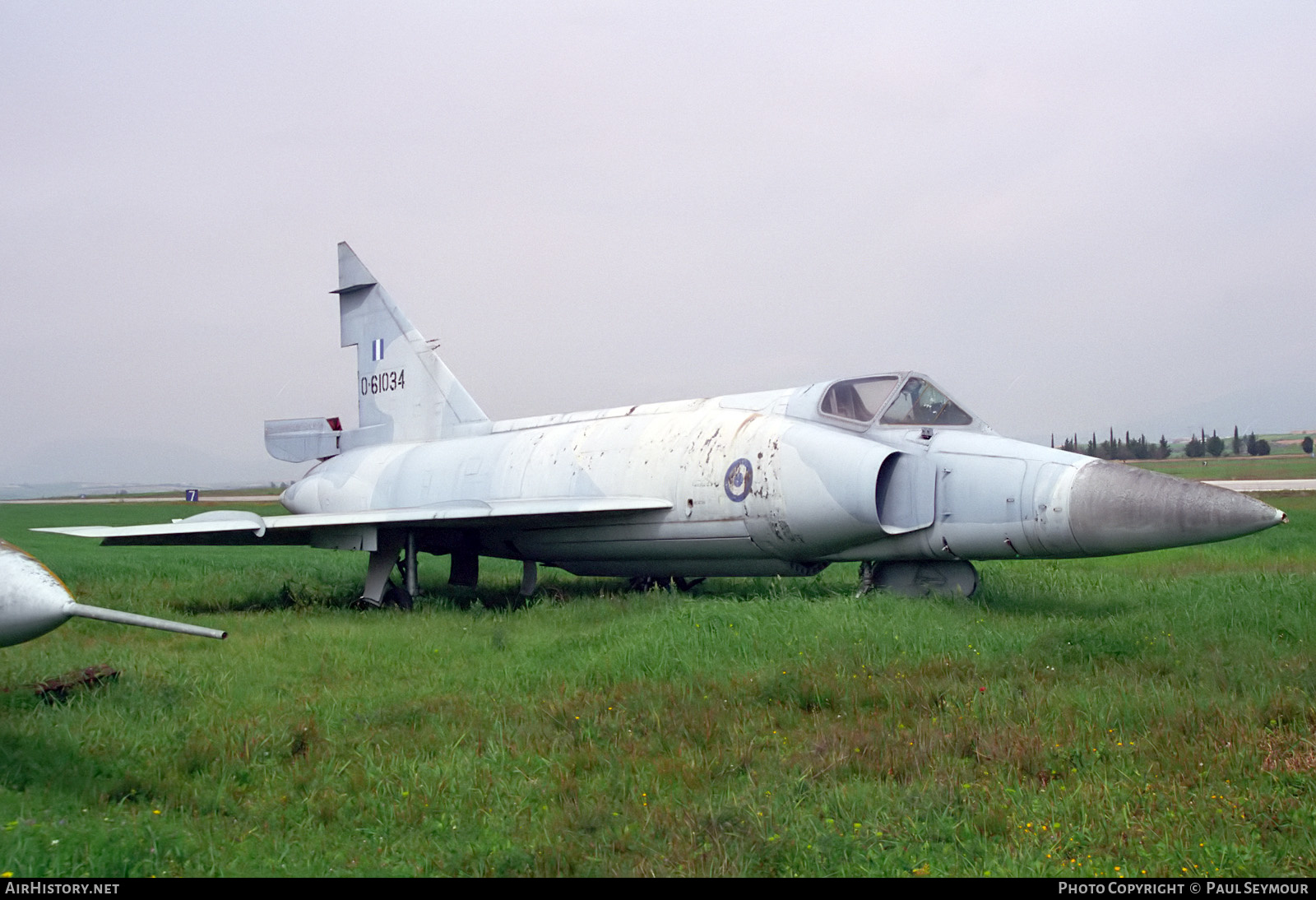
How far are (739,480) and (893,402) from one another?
1.67 m

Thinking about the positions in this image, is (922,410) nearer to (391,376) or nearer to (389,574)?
(389,574)

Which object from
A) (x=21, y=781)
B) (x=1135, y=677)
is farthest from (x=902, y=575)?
(x=21, y=781)

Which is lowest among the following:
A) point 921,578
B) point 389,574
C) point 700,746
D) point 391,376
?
point 700,746

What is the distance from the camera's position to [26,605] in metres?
4.79

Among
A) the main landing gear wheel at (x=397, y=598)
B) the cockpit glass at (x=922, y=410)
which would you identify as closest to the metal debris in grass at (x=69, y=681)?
the main landing gear wheel at (x=397, y=598)

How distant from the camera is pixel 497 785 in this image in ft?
15.0

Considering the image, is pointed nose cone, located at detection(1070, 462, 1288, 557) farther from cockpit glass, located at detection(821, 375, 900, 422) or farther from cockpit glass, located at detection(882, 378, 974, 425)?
cockpit glass, located at detection(821, 375, 900, 422)

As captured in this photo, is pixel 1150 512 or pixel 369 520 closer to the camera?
pixel 1150 512

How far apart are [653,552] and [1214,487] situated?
538 centimetres

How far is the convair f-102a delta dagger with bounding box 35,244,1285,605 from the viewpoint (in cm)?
802

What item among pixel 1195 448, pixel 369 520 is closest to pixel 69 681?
pixel 369 520

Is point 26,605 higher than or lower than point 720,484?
lower

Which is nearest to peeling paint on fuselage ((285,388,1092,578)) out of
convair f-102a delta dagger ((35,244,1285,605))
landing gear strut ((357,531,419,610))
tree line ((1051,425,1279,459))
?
convair f-102a delta dagger ((35,244,1285,605))
